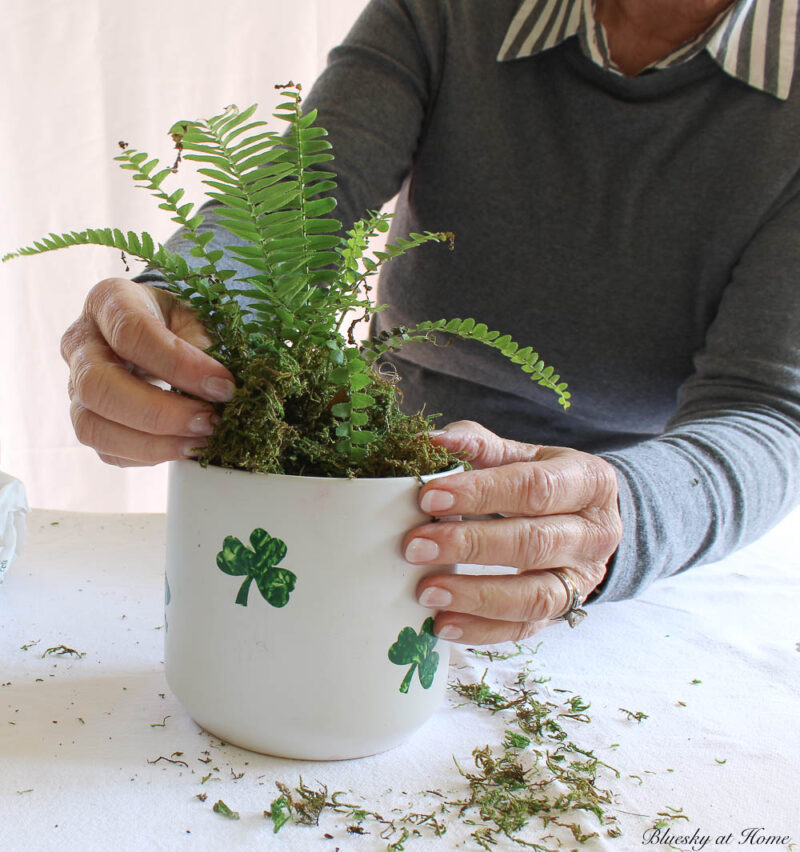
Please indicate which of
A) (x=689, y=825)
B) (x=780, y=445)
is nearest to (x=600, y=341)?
(x=780, y=445)

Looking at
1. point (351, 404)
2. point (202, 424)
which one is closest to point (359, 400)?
point (351, 404)

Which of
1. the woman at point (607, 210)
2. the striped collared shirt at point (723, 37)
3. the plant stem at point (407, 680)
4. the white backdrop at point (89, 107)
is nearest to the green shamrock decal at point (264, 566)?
the plant stem at point (407, 680)

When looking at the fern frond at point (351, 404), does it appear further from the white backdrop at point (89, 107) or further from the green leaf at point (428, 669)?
the white backdrop at point (89, 107)

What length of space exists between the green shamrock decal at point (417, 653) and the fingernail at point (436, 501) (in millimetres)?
83

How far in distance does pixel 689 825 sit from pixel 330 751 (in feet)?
0.75

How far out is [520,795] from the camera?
1.64ft

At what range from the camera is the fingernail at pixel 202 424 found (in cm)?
51

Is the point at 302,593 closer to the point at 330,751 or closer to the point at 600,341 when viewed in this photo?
the point at 330,751

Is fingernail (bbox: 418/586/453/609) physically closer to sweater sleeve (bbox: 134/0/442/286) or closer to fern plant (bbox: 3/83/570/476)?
fern plant (bbox: 3/83/570/476)

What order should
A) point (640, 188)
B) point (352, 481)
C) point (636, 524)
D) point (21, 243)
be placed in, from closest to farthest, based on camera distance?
point (352, 481) < point (636, 524) < point (640, 188) < point (21, 243)

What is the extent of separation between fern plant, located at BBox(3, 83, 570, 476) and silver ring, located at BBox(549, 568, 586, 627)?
5.9 inches

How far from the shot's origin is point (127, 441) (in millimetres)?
577

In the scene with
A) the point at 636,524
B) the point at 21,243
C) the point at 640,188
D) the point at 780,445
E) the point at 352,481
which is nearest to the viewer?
the point at 352,481

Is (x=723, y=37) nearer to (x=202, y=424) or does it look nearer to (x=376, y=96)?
(x=376, y=96)
